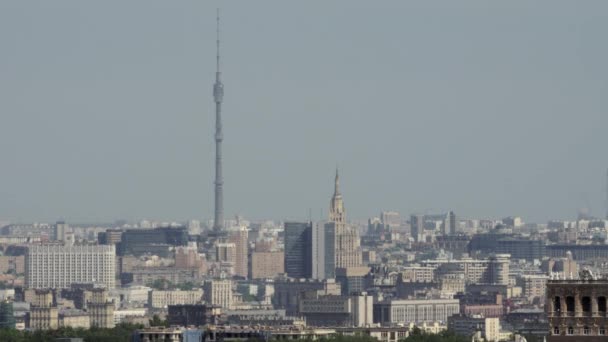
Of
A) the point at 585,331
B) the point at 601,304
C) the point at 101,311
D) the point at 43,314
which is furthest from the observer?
the point at 101,311

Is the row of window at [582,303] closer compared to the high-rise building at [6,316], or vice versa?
the row of window at [582,303]

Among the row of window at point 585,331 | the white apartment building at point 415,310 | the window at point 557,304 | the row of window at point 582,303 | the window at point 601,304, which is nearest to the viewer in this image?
the row of window at point 585,331

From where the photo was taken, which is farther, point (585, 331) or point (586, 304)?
point (586, 304)

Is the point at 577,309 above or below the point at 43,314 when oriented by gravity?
below

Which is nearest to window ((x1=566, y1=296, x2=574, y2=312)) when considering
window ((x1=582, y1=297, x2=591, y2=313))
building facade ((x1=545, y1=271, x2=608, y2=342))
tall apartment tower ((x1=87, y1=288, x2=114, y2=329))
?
building facade ((x1=545, y1=271, x2=608, y2=342))

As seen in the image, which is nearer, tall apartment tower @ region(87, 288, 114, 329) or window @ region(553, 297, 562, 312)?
Answer: window @ region(553, 297, 562, 312)

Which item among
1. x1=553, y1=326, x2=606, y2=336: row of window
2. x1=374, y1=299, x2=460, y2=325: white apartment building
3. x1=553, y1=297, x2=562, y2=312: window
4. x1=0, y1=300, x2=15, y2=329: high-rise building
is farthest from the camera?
x1=374, y1=299, x2=460, y2=325: white apartment building

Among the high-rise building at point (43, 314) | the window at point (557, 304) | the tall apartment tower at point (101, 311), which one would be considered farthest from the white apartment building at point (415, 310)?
the window at point (557, 304)

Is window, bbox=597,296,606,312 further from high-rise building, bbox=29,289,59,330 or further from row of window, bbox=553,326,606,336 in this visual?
high-rise building, bbox=29,289,59,330

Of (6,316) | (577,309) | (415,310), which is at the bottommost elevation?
(577,309)

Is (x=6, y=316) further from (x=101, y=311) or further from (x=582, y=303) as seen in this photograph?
(x=582, y=303)

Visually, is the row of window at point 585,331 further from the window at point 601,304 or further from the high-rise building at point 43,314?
the high-rise building at point 43,314

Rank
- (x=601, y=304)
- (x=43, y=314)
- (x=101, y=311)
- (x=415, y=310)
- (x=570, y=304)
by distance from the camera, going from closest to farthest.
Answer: (x=601, y=304), (x=570, y=304), (x=43, y=314), (x=101, y=311), (x=415, y=310)

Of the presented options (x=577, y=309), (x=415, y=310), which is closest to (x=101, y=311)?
(x=415, y=310)
